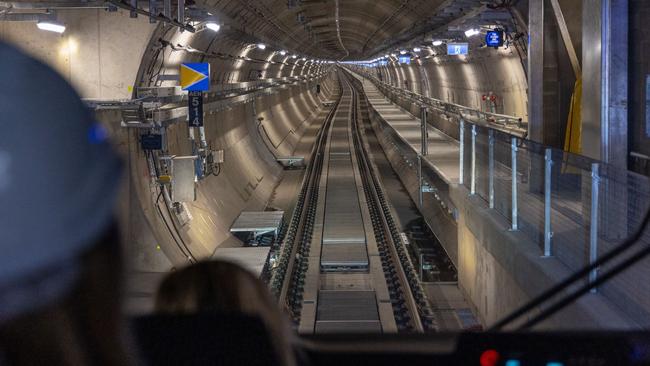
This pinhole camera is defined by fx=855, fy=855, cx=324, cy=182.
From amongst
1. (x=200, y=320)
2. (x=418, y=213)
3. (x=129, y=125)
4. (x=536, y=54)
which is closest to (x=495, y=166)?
(x=536, y=54)

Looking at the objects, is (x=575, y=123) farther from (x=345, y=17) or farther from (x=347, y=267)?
(x=345, y=17)

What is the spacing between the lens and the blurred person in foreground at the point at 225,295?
1.53m

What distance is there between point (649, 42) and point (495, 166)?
7.06 feet

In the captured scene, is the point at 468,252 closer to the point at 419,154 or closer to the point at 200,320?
the point at 419,154

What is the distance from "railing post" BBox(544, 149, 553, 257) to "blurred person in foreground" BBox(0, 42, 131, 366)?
543 centimetres

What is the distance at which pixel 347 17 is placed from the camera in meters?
36.1

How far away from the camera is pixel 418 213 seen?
1895 cm

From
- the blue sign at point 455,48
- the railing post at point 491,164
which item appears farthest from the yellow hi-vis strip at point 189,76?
the blue sign at point 455,48

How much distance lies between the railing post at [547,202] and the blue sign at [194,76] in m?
8.38

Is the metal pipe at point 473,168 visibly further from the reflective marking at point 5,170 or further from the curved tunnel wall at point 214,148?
the reflective marking at point 5,170

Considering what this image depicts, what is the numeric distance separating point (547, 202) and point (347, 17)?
30.5m

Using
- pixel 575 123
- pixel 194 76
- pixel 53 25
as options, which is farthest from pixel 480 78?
pixel 53 25

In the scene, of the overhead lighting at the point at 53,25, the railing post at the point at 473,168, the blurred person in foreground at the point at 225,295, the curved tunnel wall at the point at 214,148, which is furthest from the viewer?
the curved tunnel wall at the point at 214,148

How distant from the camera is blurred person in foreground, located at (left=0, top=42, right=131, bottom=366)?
115 cm
